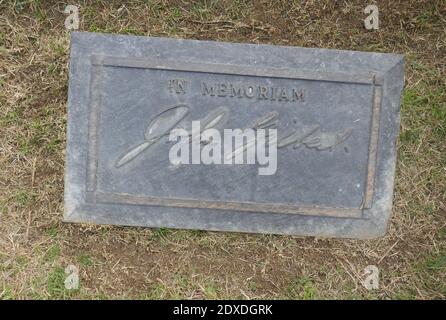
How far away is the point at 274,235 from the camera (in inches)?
99.7

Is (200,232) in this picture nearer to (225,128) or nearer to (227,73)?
(225,128)

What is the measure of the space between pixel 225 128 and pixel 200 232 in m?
0.52

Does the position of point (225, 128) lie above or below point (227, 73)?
below

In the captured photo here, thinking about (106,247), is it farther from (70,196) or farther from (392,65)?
(392,65)

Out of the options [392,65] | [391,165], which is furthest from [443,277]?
[392,65]

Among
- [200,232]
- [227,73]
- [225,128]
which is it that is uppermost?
[227,73]

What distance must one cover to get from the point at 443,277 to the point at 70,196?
184 cm
